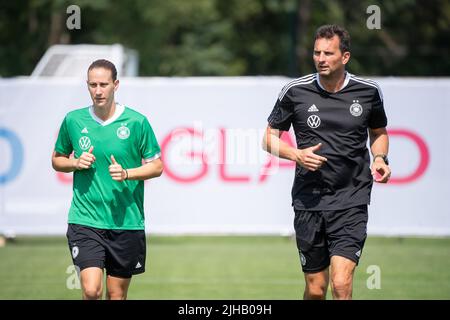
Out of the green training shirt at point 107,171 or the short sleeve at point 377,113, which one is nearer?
the green training shirt at point 107,171

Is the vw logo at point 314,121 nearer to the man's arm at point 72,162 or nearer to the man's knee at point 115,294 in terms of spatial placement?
the man's arm at point 72,162

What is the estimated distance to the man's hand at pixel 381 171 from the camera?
8.40m

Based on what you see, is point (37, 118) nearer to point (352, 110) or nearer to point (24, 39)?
point (352, 110)

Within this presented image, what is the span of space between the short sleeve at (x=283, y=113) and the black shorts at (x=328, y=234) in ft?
2.45

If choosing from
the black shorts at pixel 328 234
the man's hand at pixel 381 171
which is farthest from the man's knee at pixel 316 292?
the man's hand at pixel 381 171

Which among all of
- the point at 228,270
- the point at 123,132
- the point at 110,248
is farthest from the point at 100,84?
the point at 228,270

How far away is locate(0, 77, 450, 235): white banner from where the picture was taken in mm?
17328

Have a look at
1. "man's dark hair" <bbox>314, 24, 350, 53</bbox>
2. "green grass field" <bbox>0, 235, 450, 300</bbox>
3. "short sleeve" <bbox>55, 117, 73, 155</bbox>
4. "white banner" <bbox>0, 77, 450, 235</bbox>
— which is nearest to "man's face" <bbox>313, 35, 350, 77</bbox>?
"man's dark hair" <bbox>314, 24, 350, 53</bbox>

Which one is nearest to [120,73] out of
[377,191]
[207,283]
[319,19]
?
[377,191]

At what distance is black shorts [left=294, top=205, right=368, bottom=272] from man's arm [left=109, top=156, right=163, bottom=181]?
4.06 ft

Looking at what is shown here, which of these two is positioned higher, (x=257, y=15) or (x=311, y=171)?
(x=257, y=15)

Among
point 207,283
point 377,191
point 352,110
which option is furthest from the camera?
point 377,191

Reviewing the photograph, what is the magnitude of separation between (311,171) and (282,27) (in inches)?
1270

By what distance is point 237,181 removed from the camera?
17.4m
